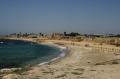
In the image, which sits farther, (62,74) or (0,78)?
(62,74)

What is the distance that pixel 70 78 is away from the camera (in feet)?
61.7

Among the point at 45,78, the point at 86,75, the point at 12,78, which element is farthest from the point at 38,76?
the point at 86,75

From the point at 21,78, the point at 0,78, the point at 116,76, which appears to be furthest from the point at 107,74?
the point at 0,78

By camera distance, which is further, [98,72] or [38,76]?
[98,72]

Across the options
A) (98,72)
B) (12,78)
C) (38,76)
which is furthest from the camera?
(98,72)

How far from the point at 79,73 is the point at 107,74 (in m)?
2.24

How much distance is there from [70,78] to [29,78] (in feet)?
A: 9.64

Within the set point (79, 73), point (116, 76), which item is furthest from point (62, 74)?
point (116, 76)

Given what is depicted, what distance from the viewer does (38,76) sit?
1981 cm

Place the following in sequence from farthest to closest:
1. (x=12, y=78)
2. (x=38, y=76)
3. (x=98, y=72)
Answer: (x=98, y=72) → (x=38, y=76) → (x=12, y=78)

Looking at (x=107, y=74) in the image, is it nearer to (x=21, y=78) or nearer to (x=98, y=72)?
(x=98, y=72)

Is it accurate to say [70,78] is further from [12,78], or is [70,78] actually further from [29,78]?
[12,78]

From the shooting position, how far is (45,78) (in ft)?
62.3

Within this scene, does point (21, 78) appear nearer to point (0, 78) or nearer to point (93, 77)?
point (0, 78)
